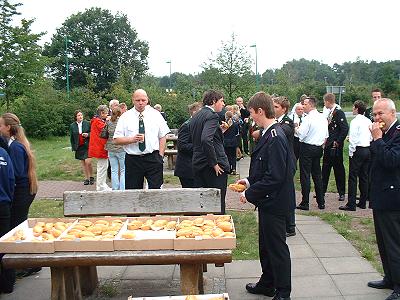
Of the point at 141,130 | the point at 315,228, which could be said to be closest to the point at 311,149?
A: the point at 315,228

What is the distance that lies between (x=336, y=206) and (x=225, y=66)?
51.8 ft

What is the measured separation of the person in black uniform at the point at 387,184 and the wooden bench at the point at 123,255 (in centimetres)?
160

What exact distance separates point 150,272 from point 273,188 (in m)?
2.06

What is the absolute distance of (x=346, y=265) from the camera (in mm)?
5594

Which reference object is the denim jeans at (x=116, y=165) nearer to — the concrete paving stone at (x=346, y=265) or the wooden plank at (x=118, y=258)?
the concrete paving stone at (x=346, y=265)

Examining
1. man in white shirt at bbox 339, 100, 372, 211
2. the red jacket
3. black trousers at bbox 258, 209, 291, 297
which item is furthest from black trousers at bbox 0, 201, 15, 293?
man in white shirt at bbox 339, 100, 372, 211

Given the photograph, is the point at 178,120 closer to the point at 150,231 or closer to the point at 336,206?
the point at 336,206

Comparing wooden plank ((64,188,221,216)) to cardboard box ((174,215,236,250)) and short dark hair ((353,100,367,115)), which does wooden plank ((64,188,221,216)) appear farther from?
short dark hair ((353,100,367,115))

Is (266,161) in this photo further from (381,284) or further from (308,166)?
(308,166)

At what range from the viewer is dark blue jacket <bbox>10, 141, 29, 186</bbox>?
5.10m

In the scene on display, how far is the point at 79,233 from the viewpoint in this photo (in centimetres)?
416

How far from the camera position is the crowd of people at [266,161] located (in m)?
4.39

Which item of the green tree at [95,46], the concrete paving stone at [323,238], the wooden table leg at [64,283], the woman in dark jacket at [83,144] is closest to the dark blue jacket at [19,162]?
the wooden table leg at [64,283]

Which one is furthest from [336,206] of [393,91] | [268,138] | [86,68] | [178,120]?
[86,68]
